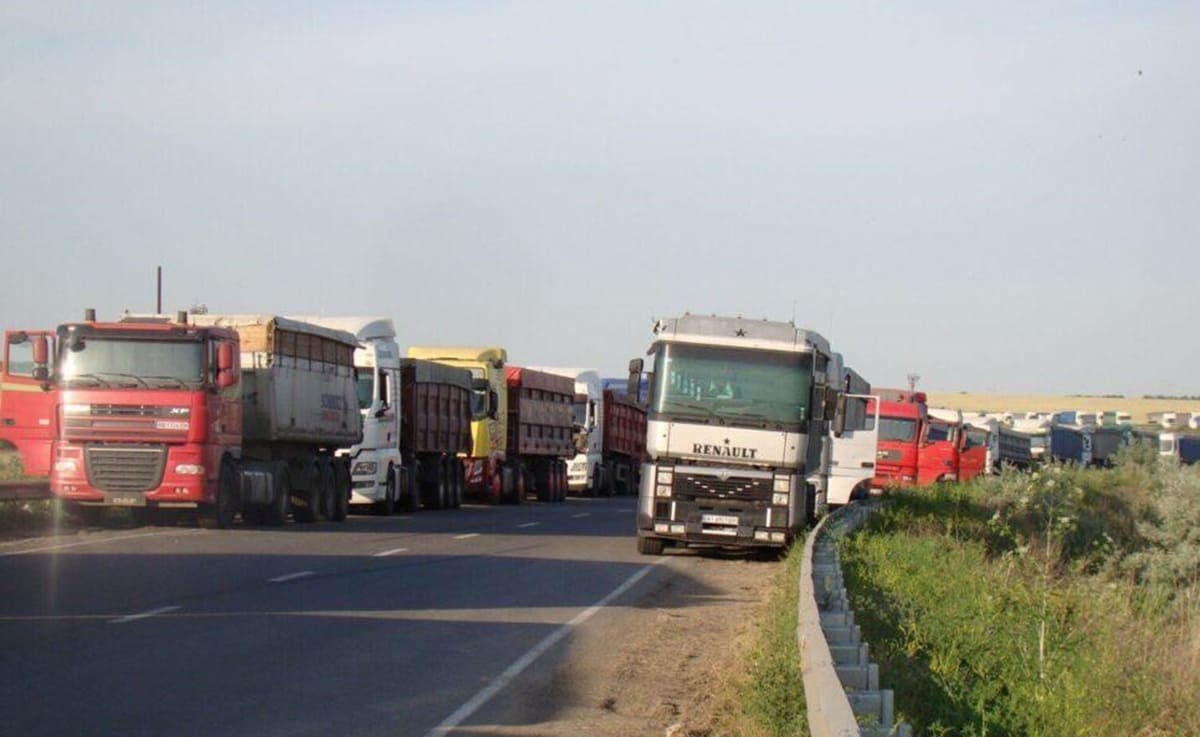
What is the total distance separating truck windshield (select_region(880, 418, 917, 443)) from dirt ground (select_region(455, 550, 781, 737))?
2619 centimetres

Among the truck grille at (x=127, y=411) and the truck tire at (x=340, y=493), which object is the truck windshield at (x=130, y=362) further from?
the truck tire at (x=340, y=493)

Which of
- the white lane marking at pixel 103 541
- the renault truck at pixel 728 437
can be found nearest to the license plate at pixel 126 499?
the white lane marking at pixel 103 541

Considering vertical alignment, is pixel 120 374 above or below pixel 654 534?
above

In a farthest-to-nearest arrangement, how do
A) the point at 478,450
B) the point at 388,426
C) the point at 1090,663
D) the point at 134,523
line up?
the point at 478,450
the point at 388,426
the point at 134,523
the point at 1090,663

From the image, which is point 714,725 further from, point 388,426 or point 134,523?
point 388,426

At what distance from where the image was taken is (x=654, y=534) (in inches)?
943

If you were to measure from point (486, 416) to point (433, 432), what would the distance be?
4298 mm

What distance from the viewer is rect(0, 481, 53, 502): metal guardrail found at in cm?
2539

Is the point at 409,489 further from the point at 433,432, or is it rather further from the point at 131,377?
the point at 131,377

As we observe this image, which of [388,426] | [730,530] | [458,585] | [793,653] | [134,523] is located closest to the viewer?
[793,653]

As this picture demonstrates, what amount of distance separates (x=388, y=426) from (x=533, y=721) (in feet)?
87.5

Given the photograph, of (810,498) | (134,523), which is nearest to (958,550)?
(810,498)

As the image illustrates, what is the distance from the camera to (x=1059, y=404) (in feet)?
560

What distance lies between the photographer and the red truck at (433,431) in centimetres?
3772
